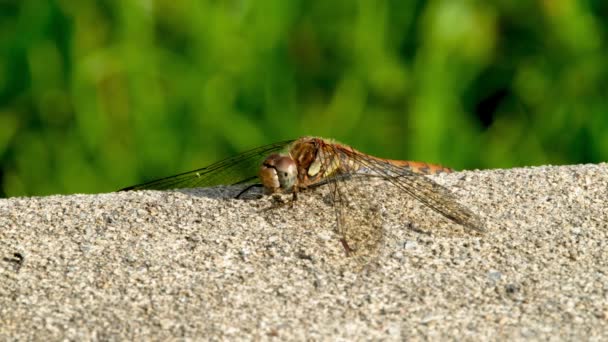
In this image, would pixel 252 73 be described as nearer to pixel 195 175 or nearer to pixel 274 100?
pixel 274 100

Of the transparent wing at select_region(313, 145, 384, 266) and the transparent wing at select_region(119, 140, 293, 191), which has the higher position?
the transparent wing at select_region(119, 140, 293, 191)

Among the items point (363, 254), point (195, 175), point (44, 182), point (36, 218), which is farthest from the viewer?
point (44, 182)

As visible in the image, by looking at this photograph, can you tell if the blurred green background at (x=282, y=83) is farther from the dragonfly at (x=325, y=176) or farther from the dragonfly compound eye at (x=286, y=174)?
the dragonfly compound eye at (x=286, y=174)

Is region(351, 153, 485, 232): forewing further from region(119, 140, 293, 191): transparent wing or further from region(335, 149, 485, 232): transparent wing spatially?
region(119, 140, 293, 191): transparent wing

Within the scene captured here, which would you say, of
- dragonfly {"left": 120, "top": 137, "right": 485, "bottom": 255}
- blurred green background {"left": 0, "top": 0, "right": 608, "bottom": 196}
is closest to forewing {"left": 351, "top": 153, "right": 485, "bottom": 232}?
dragonfly {"left": 120, "top": 137, "right": 485, "bottom": 255}

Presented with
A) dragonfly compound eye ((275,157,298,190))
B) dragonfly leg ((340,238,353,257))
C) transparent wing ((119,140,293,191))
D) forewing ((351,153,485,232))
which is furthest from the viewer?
transparent wing ((119,140,293,191))

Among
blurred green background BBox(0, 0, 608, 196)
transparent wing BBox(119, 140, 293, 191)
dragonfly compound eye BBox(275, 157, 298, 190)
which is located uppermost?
blurred green background BBox(0, 0, 608, 196)

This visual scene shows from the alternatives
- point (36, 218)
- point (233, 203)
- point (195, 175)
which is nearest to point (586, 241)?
point (233, 203)

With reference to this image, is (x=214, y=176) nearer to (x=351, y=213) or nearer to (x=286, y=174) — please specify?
(x=286, y=174)
